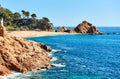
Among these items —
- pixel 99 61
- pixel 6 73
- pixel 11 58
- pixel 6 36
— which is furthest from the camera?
pixel 99 61

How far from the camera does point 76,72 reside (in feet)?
220

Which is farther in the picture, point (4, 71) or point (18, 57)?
point (18, 57)

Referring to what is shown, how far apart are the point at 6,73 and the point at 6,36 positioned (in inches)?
537

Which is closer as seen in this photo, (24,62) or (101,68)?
(24,62)

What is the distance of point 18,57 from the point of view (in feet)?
218

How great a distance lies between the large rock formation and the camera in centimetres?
6412

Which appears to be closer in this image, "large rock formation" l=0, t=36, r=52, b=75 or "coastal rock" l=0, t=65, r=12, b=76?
"coastal rock" l=0, t=65, r=12, b=76

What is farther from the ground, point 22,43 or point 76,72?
point 22,43

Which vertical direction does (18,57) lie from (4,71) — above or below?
above

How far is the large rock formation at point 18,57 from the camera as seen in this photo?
64.1 metres

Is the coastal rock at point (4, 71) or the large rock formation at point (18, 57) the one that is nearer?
the coastal rock at point (4, 71)

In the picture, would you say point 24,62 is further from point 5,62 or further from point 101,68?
point 101,68

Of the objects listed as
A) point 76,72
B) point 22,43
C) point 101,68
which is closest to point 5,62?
point 22,43

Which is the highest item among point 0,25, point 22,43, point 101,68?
point 0,25
